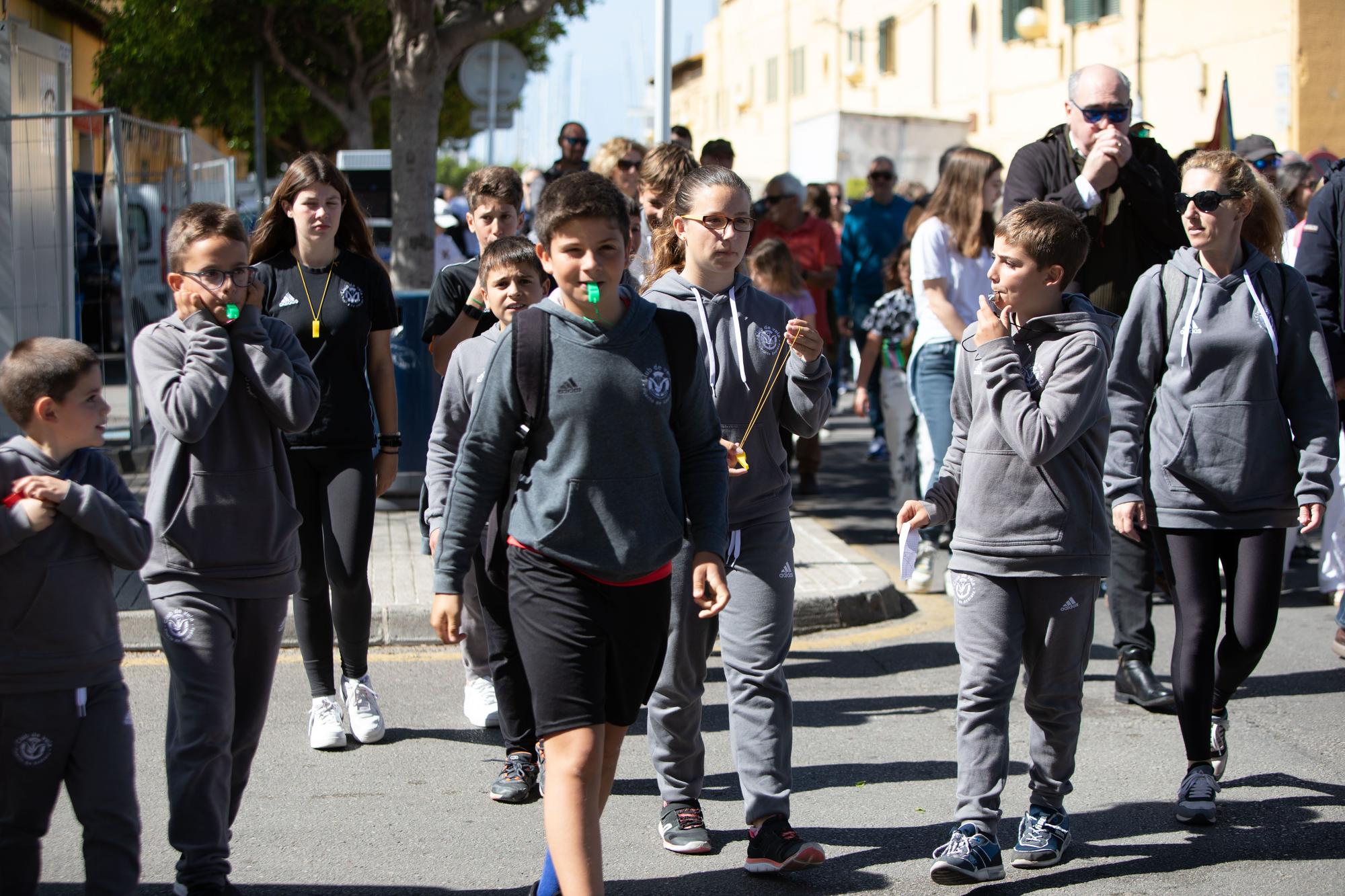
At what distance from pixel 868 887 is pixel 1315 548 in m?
6.03

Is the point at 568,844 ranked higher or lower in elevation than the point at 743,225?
lower

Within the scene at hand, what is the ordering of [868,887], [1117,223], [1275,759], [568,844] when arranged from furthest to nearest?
[1117,223]
[1275,759]
[868,887]
[568,844]

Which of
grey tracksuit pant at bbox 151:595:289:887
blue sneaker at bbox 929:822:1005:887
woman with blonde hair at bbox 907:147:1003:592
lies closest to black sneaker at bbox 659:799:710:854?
blue sneaker at bbox 929:822:1005:887

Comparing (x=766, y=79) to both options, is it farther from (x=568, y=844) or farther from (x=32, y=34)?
(x=568, y=844)

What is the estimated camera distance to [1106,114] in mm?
5770

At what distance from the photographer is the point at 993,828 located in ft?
13.1

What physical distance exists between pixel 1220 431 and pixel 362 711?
306 cm

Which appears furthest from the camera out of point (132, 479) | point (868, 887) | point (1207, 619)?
point (132, 479)

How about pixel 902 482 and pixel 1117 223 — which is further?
pixel 902 482

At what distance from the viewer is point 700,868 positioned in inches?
162

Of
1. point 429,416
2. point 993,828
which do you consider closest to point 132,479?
point 429,416

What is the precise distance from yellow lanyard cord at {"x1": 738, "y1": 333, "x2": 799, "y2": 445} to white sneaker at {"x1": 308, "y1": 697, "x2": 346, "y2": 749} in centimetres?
195

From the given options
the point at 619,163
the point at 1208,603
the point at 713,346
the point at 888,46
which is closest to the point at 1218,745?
the point at 1208,603

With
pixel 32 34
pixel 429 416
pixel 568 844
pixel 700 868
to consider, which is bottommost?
pixel 700 868
